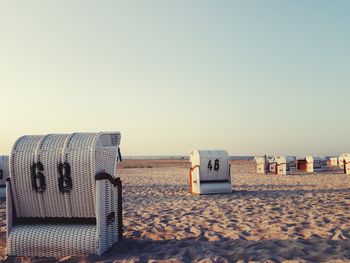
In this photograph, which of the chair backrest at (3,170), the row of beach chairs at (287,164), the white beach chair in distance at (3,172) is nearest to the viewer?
the white beach chair in distance at (3,172)

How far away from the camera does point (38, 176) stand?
610 cm

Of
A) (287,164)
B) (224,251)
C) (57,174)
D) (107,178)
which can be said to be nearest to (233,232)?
(224,251)

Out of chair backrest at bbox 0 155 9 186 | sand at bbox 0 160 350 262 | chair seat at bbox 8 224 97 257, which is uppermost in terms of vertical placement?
chair backrest at bbox 0 155 9 186

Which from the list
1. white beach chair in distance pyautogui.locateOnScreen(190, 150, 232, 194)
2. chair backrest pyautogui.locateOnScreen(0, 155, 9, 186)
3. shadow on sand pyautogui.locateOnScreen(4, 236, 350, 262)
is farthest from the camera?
chair backrest pyautogui.locateOnScreen(0, 155, 9, 186)

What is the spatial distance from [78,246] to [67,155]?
5.15 feet

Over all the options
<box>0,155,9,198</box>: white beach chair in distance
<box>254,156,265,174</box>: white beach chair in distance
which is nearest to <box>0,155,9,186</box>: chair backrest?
<box>0,155,9,198</box>: white beach chair in distance

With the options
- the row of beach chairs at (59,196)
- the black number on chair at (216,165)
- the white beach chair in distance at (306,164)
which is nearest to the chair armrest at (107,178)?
the row of beach chairs at (59,196)

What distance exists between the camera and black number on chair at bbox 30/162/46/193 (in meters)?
6.09

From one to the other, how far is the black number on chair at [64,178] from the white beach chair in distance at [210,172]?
8.85 meters

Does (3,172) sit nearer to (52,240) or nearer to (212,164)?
(212,164)

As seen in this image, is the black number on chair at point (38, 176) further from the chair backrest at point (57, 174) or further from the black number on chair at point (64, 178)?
the black number on chair at point (64, 178)

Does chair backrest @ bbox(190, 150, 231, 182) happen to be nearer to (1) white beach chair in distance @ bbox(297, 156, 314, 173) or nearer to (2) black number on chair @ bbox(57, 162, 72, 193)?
(2) black number on chair @ bbox(57, 162, 72, 193)

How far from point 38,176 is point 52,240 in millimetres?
1130

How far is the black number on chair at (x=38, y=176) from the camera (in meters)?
6.09
